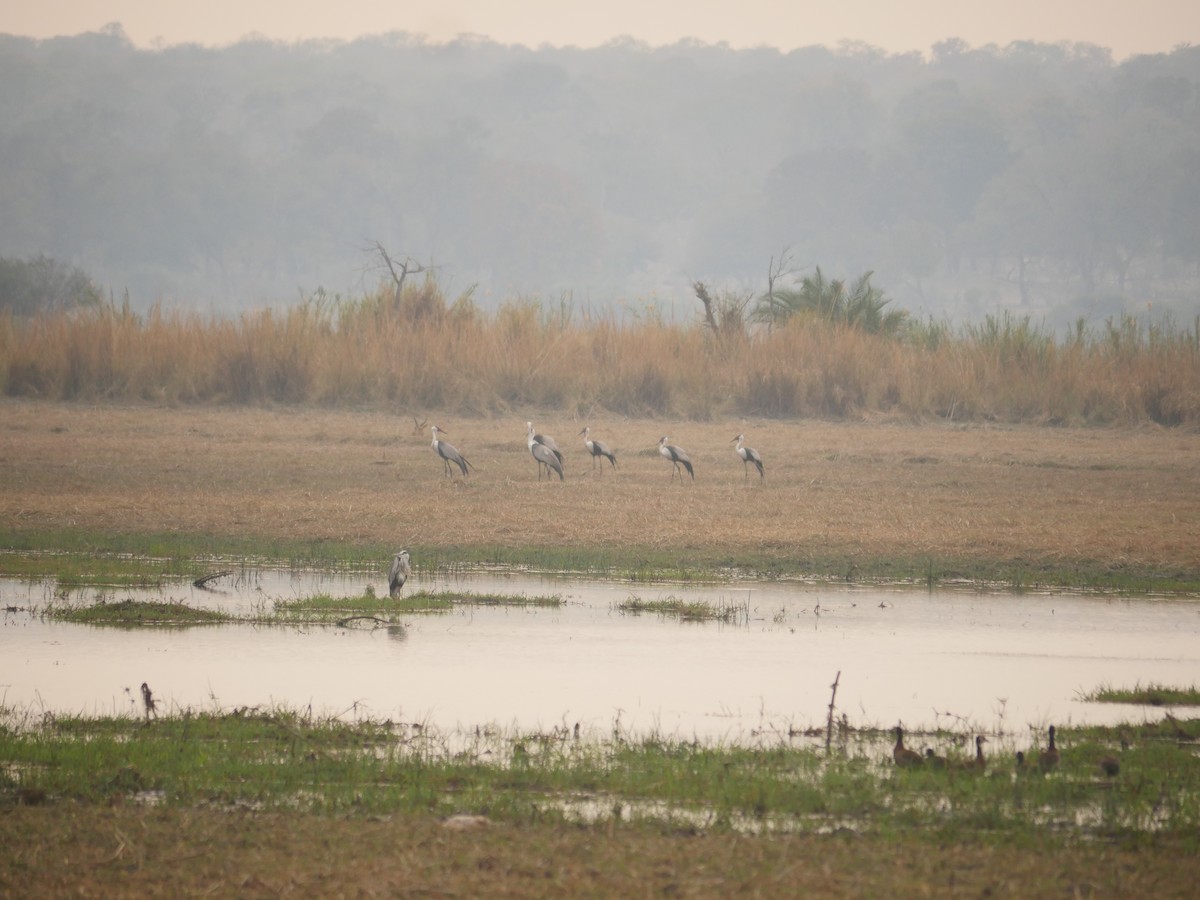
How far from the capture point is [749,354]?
23.4m

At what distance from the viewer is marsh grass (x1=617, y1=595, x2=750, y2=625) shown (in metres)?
9.29

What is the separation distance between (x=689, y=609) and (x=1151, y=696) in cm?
297

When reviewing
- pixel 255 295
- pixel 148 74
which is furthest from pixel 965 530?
pixel 148 74

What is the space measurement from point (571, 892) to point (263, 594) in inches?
224

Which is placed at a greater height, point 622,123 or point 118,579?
point 622,123

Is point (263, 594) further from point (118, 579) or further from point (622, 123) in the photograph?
point (622, 123)

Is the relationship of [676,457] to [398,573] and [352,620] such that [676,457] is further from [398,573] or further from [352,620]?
[352,620]

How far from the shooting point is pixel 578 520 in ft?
42.4

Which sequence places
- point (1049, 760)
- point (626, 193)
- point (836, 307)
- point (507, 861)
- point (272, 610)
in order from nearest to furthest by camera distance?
point (507, 861) < point (1049, 760) < point (272, 610) < point (836, 307) < point (626, 193)

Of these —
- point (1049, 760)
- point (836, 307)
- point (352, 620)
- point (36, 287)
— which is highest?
point (36, 287)

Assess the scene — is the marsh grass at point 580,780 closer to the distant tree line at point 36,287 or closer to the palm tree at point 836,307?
the palm tree at point 836,307

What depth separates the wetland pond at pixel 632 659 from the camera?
6879 mm

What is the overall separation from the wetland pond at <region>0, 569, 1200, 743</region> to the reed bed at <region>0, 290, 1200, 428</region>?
39.4 feet

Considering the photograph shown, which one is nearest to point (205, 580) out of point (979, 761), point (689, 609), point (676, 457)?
point (689, 609)
